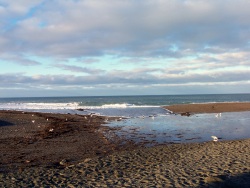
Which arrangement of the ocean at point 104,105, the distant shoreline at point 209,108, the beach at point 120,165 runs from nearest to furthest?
1. the beach at point 120,165
2. the distant shoreline at point 209,108
3. the ocean at point 104,105

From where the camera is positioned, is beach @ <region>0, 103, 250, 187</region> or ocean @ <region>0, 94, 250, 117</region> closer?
beach @ <region>0, 103, 250, 187</region>

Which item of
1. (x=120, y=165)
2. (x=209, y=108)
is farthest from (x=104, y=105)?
(x=120, y=165)

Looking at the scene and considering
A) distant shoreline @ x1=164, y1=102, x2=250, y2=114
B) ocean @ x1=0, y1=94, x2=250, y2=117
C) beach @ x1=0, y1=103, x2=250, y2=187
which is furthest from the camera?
ocean @ x1=0, y1=94, x2=250, y2=117

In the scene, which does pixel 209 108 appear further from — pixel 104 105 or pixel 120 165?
pixel 120 165

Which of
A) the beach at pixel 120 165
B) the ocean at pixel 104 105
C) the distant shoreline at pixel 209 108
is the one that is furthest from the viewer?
the ocean at pixel 104 105

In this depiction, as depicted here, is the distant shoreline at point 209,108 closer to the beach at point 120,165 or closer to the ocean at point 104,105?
the ocean at point 104,105

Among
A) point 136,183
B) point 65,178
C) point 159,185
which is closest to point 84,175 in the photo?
point 65,178

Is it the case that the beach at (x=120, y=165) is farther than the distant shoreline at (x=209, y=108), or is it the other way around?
the distant shoreline at (x=209, y=108)

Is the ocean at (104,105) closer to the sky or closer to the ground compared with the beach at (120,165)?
closer to the sky

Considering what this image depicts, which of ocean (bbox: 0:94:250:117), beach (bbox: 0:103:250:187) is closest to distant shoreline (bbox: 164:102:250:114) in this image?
ocean (bbox: 0:94:250:117)

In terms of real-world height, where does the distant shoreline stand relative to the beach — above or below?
above

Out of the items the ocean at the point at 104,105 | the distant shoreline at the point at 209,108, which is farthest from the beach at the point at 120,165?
the distant shoreline at the point at 209,108

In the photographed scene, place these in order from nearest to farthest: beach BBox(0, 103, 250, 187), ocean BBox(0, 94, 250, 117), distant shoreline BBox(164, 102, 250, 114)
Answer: beach BBox(0, 103, 250, 187) → distant shoreline BBox(164, 102, 250, 114) → ocean BBox(0, 94, 250, 117)

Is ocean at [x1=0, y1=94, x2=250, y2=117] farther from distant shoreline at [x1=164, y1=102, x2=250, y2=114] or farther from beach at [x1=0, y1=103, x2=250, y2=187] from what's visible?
beach at [x1=0, y1=103, x2=250, y2=187]
